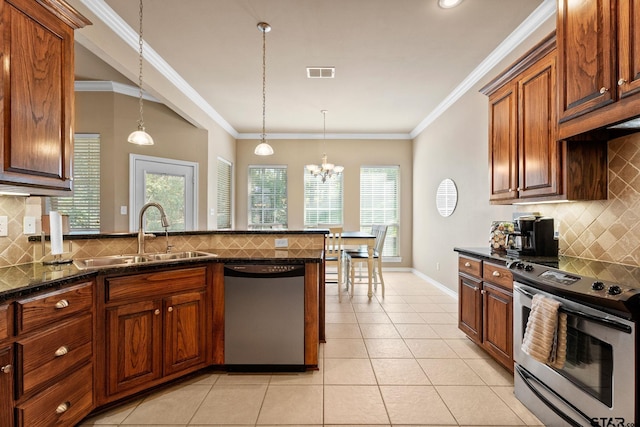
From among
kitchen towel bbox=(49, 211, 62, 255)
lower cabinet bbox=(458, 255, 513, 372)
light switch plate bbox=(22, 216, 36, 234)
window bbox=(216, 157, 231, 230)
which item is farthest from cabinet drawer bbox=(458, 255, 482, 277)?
window bbox=(216, 157, 231, 230)

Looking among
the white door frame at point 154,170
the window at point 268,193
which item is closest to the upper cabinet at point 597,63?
the white door frame at point 154,170

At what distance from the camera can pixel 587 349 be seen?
1562 mm

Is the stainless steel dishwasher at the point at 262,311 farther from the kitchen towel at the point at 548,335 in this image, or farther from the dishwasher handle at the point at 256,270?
the kitchen towel at the point at 548,335

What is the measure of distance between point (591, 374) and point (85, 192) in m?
5.30

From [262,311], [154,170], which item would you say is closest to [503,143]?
[262,311]

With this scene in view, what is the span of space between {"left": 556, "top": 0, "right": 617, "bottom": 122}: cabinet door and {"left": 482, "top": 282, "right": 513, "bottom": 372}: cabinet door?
4.24 feet

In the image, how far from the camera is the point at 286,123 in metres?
5.95

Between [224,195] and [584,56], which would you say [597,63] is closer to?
[584,56]

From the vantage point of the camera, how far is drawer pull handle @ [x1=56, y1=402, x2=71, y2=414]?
5.23 ft

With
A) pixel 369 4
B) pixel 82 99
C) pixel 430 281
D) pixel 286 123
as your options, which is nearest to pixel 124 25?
pixel 82 99

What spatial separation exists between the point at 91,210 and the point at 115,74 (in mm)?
1792

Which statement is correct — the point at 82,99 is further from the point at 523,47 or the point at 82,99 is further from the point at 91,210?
the point at 523,47

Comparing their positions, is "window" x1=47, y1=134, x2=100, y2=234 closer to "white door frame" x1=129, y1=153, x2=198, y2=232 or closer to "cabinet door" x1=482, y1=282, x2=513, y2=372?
"white door frame" x1=129, y1=153, x2=198, y2=232

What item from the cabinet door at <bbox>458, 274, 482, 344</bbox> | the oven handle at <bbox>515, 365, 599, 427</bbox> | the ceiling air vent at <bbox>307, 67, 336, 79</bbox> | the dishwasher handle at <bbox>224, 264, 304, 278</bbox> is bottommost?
the oven handle at <bbox>515, 365, 599, 427</bbox>
